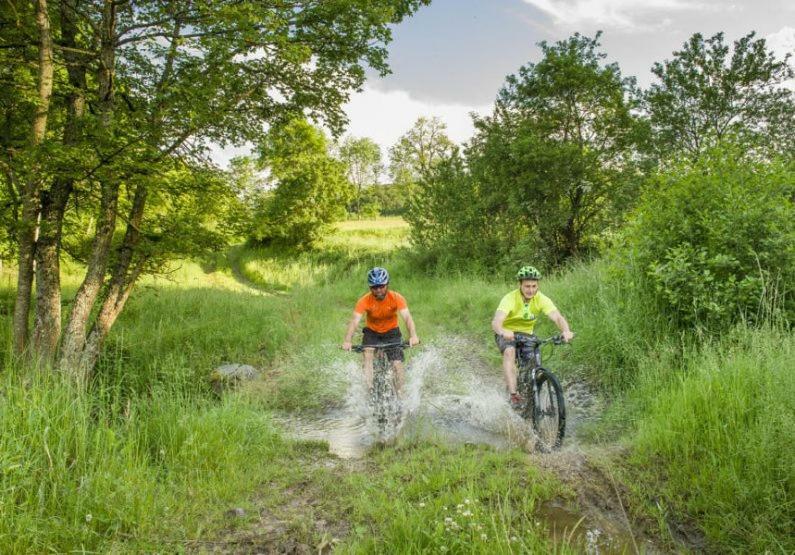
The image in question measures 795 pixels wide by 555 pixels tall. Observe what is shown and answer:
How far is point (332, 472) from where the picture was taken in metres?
5.11

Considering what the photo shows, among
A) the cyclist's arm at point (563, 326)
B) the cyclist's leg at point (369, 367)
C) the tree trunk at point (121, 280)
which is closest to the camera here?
the cyclist's arm at point (563, 326)

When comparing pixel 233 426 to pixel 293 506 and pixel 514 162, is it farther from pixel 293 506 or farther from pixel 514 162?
pixel 514 162

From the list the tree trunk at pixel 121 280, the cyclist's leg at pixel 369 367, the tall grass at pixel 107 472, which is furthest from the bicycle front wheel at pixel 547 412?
the tree trunk at pixel 121 280

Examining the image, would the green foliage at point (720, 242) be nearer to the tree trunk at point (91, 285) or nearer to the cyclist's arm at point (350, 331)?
the cyclist's arm at point (350, 331)

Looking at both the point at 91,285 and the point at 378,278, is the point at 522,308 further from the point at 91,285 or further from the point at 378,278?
the point at 91,285

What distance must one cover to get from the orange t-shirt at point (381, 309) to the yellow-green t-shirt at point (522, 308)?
1.55 meters

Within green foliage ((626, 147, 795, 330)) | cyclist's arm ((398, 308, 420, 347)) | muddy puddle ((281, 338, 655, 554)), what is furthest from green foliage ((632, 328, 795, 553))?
cyclist's arm ((398, 308, 420, 347))

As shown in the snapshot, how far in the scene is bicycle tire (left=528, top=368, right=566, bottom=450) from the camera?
535 centimetres

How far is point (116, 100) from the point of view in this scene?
27.8ft

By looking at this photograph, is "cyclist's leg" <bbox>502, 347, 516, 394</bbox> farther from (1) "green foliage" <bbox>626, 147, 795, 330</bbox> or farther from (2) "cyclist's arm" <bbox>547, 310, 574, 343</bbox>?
(1) "green foliage" <bbox>626, 147, 795, 330</bbox>

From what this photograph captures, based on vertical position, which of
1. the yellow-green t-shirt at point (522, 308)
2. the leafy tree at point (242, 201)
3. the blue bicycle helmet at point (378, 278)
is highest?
the leafy tree at point (242, 201)

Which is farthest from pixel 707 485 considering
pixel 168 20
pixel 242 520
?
pixel 168 20

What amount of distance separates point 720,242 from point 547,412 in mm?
3555

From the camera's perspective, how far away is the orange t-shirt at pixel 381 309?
7.12 m
